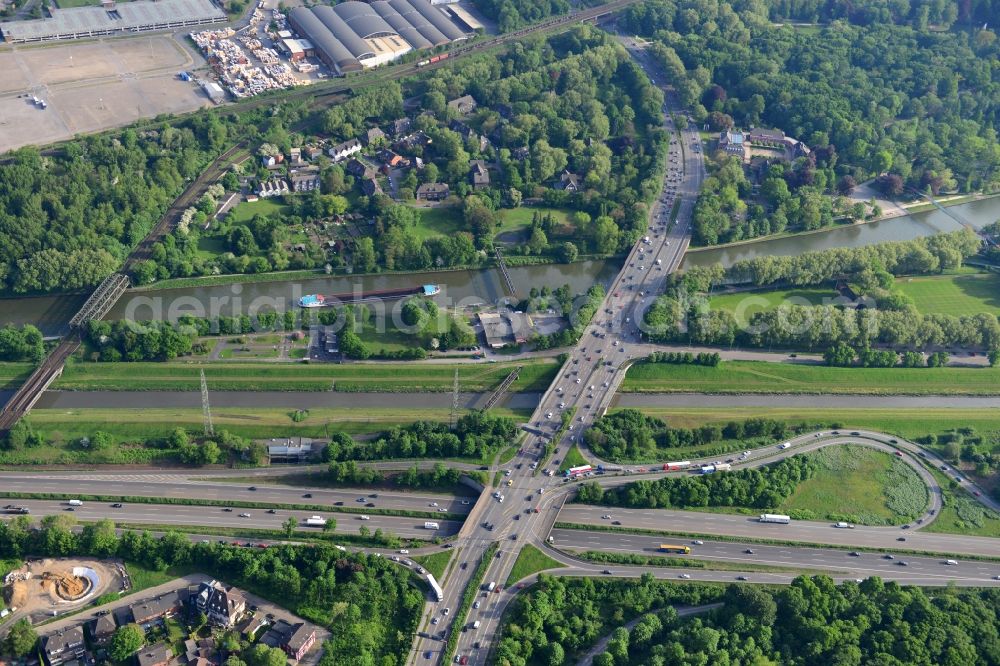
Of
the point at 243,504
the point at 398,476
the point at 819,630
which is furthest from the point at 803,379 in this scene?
the point at 243,504

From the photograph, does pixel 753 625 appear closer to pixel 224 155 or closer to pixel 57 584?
pixel 57 584

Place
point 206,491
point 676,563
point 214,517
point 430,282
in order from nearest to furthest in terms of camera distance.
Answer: point 676,563, point 214,517, point 206,491, point 430,282

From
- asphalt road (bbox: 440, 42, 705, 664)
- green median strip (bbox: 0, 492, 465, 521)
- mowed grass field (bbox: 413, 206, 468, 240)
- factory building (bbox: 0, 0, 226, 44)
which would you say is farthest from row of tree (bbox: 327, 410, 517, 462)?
factory building (bbox: 0, 0, 226, 44)

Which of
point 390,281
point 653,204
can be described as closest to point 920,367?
point 653,204

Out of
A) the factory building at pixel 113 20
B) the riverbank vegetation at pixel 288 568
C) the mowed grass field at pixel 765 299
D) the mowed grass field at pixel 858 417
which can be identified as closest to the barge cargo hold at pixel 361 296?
the mowed grass field at pixel 858 417

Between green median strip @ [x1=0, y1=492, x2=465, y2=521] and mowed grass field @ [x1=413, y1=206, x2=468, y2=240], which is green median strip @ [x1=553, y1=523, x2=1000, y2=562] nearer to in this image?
green median strip @ [x1=0, y1=492, x2=465, y2=521]
